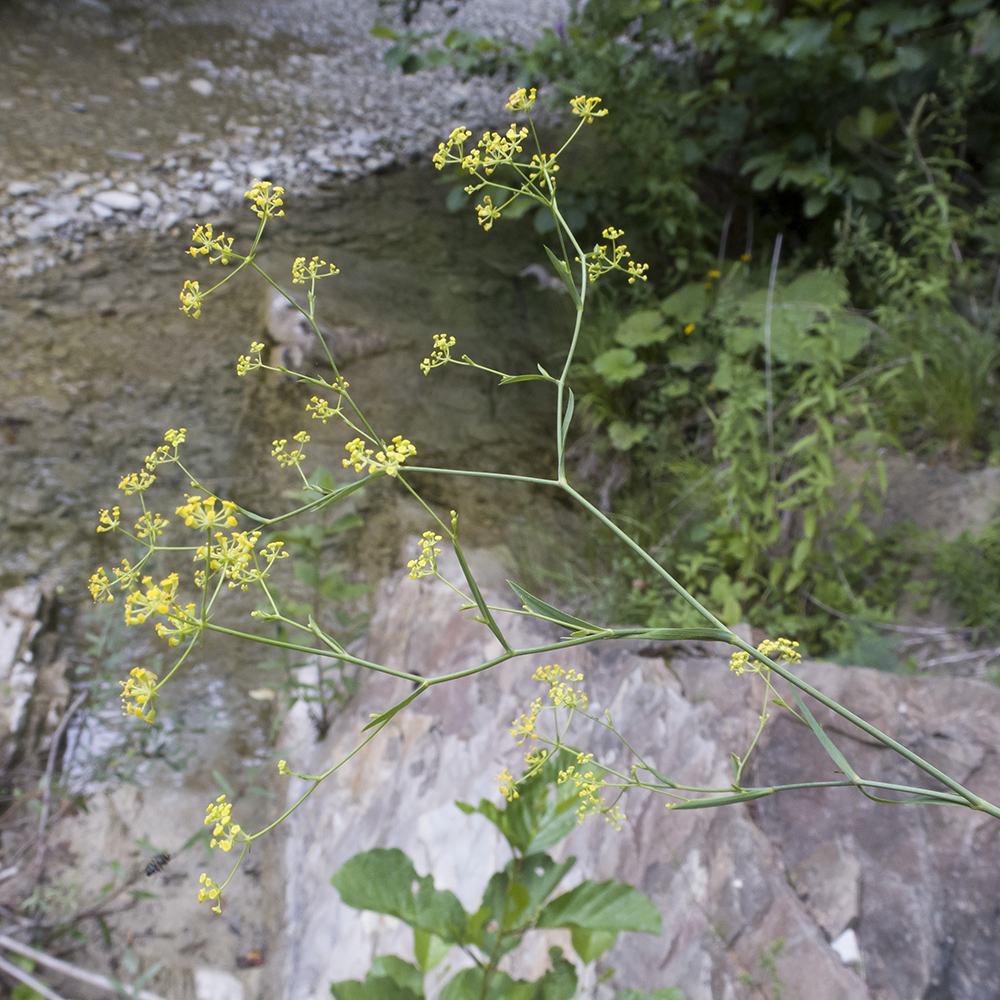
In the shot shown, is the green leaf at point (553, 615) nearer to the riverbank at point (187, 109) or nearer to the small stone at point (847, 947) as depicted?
the small stone at point (847, 947)

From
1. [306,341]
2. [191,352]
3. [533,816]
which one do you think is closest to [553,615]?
[533,816]

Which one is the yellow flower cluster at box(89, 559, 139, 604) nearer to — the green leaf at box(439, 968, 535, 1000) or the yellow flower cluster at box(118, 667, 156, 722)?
the yellow flower cluster at box(118, 667, 156, 722)

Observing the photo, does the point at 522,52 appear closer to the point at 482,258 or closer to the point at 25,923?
the point at 482,258

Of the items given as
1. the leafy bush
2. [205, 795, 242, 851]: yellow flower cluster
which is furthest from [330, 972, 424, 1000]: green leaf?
[205, 795, 242, 851]: yellow flower cluster

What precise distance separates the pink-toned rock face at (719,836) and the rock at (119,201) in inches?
147

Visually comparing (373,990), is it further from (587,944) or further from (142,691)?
(142,691)

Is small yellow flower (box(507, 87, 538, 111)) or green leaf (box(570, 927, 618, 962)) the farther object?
green leaf (box(570, 927, 618, 962))

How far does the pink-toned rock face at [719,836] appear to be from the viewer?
1178mm

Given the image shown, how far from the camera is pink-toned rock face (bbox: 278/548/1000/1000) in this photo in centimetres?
118

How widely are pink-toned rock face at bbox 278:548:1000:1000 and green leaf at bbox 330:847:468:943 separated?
373 mm

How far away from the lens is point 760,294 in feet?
9.71

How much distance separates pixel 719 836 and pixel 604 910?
1.16 ft

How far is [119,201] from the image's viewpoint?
432 cm

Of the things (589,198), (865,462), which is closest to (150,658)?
(865,462)
